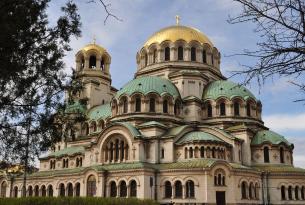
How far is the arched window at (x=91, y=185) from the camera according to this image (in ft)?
125

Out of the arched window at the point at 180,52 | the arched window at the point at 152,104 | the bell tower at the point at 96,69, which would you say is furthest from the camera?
the bell tower at the point at 96,69

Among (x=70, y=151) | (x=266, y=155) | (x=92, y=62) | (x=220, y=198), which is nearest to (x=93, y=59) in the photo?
(x=92, y=62)

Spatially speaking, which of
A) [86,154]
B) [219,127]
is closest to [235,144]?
[219,127]

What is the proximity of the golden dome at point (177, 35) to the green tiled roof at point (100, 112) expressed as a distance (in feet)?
33.0

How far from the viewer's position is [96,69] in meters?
55.0

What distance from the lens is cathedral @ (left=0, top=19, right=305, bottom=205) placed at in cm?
3569

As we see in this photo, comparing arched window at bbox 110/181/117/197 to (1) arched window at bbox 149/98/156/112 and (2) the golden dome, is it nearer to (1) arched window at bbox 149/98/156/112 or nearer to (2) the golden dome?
(1) arched window at bbox 149/98/156/112

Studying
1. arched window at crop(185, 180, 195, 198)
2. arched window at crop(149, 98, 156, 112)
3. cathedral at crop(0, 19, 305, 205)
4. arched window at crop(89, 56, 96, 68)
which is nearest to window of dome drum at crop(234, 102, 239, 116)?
cathedral at crop(0, 19, 305, 205)

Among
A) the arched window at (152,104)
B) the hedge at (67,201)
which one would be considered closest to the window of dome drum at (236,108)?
the arched window at (152,104)

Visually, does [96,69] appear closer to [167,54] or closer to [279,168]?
[167,54]

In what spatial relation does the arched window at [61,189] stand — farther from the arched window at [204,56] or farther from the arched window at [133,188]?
the arched window at [204,56]

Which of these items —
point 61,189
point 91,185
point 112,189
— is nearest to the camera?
point 112,189

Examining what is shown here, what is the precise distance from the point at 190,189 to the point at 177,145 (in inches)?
191

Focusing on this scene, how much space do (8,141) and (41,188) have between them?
3308 cm
